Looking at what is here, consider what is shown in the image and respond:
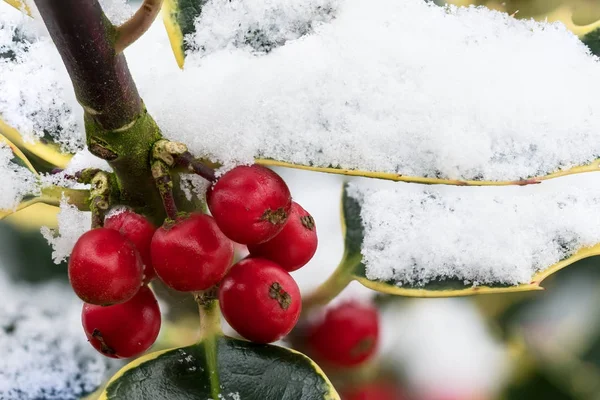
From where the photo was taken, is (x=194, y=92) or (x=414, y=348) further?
(x=414, y=348)

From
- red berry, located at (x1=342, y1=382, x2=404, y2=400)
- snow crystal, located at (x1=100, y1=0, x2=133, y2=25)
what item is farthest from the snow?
red berry, located at (x1=342, y1=382, x2=404, y2=400)

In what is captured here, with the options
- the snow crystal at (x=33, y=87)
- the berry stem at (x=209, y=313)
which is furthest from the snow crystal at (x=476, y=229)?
the snow crystal at (x=33, y=87)

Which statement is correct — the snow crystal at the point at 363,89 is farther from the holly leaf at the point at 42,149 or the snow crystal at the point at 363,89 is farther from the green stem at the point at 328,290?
the green stem at the point at 328,290

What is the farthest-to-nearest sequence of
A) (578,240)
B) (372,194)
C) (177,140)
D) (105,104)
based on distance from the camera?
(372,194) → (578,240) → (177,140) → (105,104)

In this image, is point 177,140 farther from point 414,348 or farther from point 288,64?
point 414,348

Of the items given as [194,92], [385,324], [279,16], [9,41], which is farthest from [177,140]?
[385,324]

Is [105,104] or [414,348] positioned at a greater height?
[105,104]
